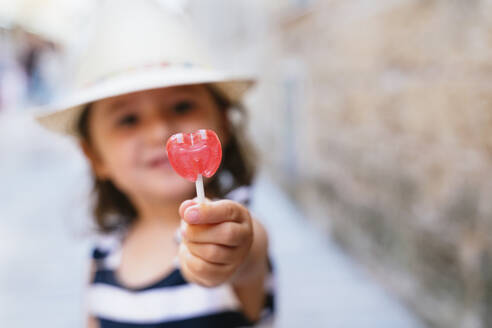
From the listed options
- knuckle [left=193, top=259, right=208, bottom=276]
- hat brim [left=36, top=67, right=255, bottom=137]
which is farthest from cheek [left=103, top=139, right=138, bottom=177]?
knuckle [left=193, top=259, right=208, bottom=276]

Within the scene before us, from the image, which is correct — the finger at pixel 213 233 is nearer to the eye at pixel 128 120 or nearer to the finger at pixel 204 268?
the finger at pixel 204 268

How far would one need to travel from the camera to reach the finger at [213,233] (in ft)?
1.91

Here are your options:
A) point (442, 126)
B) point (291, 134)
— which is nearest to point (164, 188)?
point (442, 126)

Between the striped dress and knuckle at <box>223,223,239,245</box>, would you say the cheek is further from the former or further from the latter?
knuckle at <box>223,223,239,245</box>

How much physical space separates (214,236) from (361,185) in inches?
69.2

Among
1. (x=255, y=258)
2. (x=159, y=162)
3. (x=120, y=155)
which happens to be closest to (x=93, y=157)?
(x=120, y=155)

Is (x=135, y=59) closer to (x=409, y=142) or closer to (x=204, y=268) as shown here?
(x=204, y=268)

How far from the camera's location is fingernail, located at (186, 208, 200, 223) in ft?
1.69

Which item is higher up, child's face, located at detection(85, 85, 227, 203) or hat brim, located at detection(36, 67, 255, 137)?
hat brim, located at detection(36, 67, 255, 137)

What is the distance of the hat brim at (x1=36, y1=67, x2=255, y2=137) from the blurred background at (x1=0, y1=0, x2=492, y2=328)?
0.30 m

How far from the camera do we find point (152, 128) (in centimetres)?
106

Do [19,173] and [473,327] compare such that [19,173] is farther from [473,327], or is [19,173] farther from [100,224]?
[473,327]

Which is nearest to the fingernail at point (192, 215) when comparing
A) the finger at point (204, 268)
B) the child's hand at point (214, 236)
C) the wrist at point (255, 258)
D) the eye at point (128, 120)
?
the child's hand at point (214, 236)

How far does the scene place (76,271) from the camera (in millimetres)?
2619
